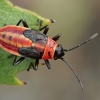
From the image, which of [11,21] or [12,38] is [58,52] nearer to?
[12,38]

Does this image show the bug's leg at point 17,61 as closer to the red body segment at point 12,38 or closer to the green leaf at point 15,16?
the red body segment at point 12,38

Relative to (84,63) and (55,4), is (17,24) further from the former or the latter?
(84,63)

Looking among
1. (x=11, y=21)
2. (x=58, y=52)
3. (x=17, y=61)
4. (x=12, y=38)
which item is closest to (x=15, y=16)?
(x=11, y=21)

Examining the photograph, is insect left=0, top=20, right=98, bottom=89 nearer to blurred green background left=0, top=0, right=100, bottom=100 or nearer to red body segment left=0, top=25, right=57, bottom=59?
red body segment left=0, top=25, right=57, bottom=59

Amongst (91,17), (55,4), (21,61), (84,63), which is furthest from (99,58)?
(21,61)

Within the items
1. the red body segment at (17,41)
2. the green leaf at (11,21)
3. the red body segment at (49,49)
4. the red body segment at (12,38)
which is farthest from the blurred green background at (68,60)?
the green leaf at (11,21)
